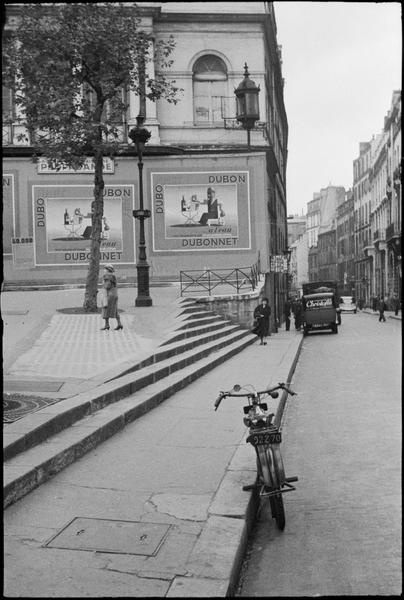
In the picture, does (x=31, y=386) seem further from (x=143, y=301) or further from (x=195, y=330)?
(x=143, y=301)

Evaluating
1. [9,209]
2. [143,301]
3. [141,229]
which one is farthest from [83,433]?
[9,209]

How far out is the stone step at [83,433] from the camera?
545 cm

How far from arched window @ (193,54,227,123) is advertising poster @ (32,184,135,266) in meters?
4.68

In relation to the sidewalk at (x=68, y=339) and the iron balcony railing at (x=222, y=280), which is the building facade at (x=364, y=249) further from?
the sidewalk at (x=68, y=339)

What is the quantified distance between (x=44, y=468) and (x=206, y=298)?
18.1 meters

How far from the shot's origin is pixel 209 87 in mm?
30516

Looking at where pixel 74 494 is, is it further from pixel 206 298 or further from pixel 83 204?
pixel 83 204

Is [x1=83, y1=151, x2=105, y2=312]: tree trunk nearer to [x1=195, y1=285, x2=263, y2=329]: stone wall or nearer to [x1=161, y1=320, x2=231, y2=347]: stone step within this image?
[x1=161, y1=320, x2=231, y2=347]: stone step

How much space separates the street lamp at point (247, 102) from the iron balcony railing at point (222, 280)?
555 centimetres

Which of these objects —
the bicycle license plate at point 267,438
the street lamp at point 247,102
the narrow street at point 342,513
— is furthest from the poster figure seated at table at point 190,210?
the bicycle license plate at point 267,438

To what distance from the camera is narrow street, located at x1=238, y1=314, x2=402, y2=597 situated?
416cm

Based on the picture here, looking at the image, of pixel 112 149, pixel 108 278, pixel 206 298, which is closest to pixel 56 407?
pixel 108 278

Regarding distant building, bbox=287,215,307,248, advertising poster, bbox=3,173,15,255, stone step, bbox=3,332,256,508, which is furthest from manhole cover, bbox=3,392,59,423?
distant building, bbox=287,215,307,248

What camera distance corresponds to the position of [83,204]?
2958cm
